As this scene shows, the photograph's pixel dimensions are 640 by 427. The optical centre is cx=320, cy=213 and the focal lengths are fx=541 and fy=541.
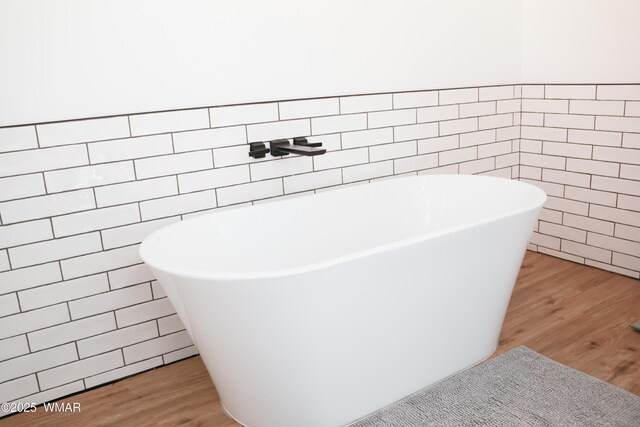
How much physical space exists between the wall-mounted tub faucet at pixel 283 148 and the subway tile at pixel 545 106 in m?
1.82

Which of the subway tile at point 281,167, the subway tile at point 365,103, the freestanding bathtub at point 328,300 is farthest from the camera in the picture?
the subway tile at point 365,103

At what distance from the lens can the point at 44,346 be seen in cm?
231

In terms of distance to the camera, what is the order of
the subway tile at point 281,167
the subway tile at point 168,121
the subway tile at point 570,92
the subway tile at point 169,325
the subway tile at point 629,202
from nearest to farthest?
1. the subway tile at point 168,121
2. the subway tile at point 169,325
3. the subway tile at point 281,167
4. the subway tile at point 629,202
5. the subway tile at point 570,92

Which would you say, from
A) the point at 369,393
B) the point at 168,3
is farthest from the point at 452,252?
the point at 168,3

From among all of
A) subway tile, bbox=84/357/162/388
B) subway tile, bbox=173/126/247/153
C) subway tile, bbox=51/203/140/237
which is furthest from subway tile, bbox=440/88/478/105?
subway tile, bbox=84/357/162/388

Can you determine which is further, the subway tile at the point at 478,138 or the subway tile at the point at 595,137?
the subway tile at the point at 478,138

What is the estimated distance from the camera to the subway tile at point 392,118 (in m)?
3.09

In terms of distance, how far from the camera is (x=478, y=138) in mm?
3615

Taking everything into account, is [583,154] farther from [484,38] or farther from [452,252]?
[452,252]

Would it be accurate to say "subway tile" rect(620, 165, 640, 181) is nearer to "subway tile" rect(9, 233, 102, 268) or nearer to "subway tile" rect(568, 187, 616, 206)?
"subway tile" rect(568, 187, 616, 206)

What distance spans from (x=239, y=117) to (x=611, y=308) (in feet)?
7.29

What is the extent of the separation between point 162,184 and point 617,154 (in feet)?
8.67

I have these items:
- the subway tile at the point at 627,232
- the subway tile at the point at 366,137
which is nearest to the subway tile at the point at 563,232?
the subway tile at the point at 627,232

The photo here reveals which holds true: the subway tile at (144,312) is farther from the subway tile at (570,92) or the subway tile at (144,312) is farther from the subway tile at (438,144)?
the subway tile at (570,92)
